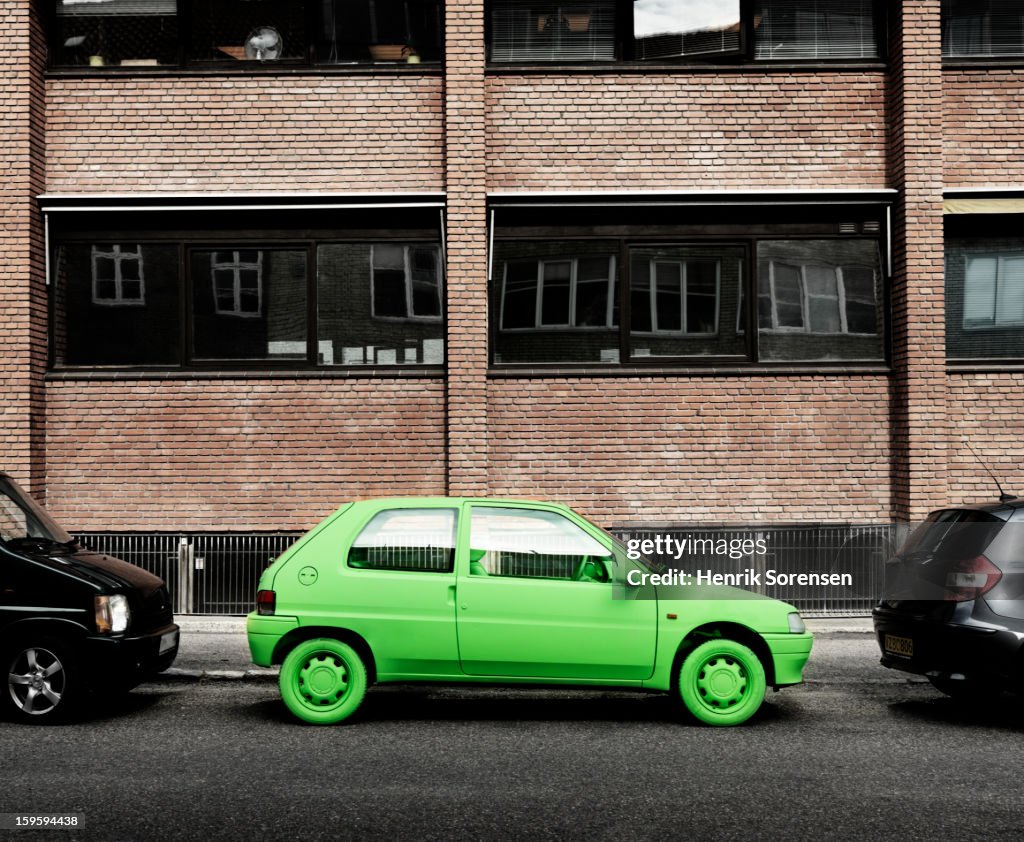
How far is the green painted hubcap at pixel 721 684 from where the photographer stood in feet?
24.8

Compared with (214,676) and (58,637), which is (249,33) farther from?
(58,637)

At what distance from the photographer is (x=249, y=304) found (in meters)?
13.4

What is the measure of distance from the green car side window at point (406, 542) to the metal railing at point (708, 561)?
5.01m

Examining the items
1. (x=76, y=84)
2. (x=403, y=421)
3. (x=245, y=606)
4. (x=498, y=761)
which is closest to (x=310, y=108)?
(x=76, y=84)

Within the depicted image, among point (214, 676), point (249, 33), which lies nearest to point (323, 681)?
point (214, 676)

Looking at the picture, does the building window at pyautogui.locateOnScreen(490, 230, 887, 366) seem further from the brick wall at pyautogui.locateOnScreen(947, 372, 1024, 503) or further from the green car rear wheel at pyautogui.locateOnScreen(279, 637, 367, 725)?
the green car rear wheel at pyautogui.locateOnScreen(279, 637, 367, 725)

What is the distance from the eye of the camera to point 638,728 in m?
7.52

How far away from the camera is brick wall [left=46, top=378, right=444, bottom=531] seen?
13.1 metres

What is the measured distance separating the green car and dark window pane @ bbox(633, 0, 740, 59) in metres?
7.87

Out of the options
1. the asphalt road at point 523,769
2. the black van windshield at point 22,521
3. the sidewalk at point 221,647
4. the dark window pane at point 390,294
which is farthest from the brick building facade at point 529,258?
the asphalt road at point 523,769

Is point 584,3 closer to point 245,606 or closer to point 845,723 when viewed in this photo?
point 245,606

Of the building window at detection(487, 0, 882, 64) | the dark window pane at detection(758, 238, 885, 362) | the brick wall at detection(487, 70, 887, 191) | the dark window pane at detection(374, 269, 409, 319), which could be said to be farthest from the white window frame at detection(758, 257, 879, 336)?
the dark window pane at detection(374, 269, 409, 319)

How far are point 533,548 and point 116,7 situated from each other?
9.76m

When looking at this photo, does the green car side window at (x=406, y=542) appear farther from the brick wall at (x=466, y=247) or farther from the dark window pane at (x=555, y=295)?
the dark window pane at (x=555, y=295)
